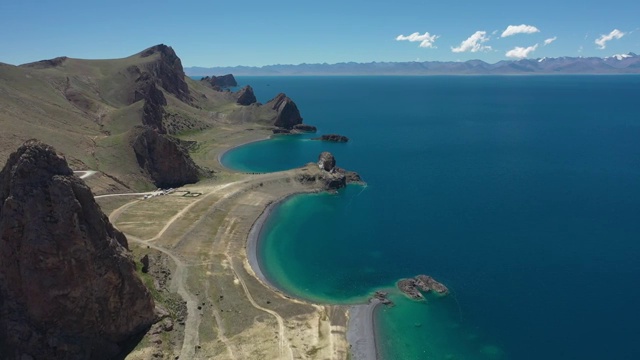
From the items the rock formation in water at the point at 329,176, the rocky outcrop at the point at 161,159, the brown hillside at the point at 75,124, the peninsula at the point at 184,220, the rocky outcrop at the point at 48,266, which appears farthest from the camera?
the rock formation in water at the point at 329,176

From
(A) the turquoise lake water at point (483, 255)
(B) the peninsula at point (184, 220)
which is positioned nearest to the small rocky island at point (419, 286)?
(A) the turquoise lake water at point (483, 255)

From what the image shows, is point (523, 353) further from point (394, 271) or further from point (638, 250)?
point (638, 250)

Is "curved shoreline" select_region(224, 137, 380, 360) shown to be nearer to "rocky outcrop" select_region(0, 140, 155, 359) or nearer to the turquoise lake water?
the turquoise lake water

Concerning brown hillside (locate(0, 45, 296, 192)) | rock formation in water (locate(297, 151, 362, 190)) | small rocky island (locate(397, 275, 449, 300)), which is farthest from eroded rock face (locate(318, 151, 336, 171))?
small rocky island (locate(397, 275, 449, 300))

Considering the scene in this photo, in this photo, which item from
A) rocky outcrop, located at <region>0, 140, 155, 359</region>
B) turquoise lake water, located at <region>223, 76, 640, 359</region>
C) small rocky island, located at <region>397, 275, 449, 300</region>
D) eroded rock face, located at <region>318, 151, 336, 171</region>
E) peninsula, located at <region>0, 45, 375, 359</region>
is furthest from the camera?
eroded rock face, located at <region>318, 151, 336, 171</region>

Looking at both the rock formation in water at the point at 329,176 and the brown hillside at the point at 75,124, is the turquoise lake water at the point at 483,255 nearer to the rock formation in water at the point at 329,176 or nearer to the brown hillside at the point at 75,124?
the rock formation in water at the point at 329,176
